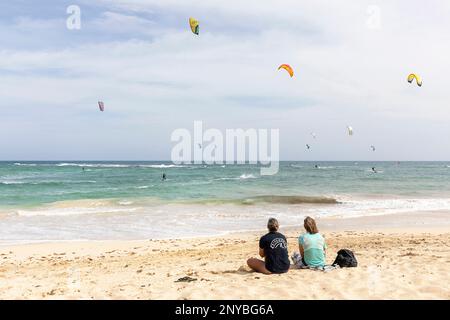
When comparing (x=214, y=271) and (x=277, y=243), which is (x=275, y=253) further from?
(x=214, y=271)

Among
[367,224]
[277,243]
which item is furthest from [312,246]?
[367,224]

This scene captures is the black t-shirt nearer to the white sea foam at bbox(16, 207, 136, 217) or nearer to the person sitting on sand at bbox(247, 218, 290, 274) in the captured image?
the person sitting on sand at bbox(247, 218, 290, 274)

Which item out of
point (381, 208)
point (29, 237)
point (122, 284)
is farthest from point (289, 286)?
point (381, 208)

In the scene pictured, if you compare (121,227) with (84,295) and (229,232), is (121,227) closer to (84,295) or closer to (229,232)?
(229,232)

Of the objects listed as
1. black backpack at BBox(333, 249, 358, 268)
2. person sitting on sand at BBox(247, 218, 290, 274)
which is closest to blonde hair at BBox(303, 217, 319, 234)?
person sitting on sand at BBox(247, 218, 290, 274)

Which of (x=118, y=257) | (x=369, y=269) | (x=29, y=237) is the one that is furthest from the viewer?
(x=29, y=237)

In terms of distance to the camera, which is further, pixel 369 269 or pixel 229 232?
pixel 229 232

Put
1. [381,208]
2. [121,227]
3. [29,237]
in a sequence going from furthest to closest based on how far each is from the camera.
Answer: [381,208] < [121,227] < [29,237]

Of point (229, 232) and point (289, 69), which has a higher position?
point (289, 69)

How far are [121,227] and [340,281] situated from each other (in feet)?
33.7

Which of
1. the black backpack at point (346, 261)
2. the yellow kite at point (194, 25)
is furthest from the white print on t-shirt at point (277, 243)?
the yellow kite at point (194, 25)

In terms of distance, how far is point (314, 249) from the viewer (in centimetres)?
727
